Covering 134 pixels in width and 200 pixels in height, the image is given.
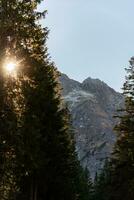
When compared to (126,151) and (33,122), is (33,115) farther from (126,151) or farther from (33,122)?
(126,151)

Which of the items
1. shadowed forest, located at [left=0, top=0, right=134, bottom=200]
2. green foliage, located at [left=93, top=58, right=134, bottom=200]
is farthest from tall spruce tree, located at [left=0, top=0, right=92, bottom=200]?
green foliage, located at [left=93, top=58, right=134, bottom=200]

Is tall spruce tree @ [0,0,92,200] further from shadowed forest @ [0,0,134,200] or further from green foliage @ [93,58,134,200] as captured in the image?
green foliage @ [93,58,134,200]

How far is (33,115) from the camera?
3550 cm

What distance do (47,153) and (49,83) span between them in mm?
4952

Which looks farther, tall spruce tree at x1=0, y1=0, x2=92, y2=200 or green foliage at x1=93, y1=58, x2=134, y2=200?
green foliage at x1=93, y1=58, x2=134, y2=200

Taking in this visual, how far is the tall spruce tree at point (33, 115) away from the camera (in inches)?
1062

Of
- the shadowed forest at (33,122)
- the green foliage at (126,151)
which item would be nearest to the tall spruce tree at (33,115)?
the shadowed forest at (33,122)

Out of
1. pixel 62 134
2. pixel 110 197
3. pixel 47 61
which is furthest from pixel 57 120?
pixel 110 197

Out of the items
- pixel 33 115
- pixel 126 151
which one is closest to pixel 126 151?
pixel 126 151

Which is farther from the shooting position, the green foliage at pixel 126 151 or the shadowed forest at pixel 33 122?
the green foliage at pixel 126 151

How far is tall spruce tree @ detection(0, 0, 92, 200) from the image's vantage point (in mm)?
26969

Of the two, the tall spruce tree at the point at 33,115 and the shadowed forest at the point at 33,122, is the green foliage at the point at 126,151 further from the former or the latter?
the tall spruce tree at the point at 33,115

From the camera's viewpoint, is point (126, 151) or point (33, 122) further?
point (126, 151)

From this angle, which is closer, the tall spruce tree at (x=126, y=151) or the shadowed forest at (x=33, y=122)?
the shadowed forest at (x=33, y=122)
